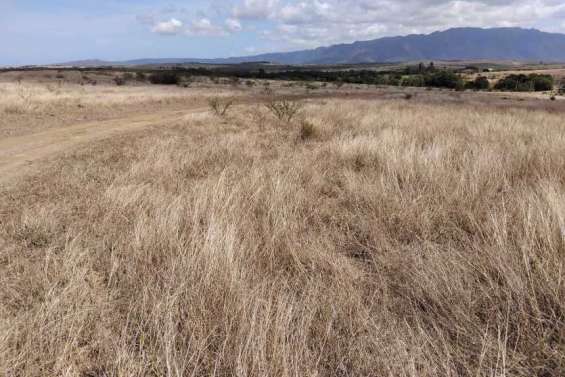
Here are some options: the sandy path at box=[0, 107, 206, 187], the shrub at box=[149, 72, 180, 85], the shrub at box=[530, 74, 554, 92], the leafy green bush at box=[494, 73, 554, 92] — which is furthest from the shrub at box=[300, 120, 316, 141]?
the shrub at box=[530, 74, 554, 92]

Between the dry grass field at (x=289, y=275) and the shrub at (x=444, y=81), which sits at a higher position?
the shrub at (x=444, y=81)

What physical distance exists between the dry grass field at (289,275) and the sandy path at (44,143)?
1.52m

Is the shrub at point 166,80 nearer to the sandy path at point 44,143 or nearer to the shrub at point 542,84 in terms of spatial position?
the sandy path at point 44,143

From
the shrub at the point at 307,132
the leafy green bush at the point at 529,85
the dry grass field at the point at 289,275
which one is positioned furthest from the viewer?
the leafy green bush at the point at 529,85

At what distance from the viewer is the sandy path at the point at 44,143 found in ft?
20.1

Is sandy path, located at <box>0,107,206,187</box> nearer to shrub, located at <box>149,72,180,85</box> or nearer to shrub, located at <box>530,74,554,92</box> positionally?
shrub, located at <box>149,72,180,85</box>

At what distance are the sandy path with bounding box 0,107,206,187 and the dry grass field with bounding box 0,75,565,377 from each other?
4.98 ft

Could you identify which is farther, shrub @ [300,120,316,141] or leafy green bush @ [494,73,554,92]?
leafy green bush @ [494,73,554,92]

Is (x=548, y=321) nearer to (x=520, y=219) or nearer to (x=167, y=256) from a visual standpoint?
(x=520, y=219)

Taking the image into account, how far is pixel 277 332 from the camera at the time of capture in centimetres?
180

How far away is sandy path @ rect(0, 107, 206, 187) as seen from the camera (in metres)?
6.13

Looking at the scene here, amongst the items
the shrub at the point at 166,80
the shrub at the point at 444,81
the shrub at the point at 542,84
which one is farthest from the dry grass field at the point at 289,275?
the shrub at the point at 542,84

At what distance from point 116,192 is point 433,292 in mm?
3380

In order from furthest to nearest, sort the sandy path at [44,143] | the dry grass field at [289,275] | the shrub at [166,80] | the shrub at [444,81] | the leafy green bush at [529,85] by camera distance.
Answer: the shrub at [444,81] → the leafy green bush at [529,85] → the shrub at [166,80] → the sandy path at [44,143] → the dry grass field at [289,275]
